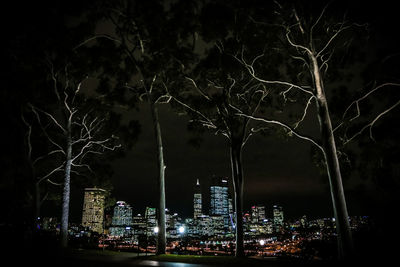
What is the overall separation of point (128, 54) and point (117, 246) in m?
11.6

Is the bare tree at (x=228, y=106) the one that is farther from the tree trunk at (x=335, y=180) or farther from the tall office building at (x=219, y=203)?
the tall office building at (x=219, y=203)

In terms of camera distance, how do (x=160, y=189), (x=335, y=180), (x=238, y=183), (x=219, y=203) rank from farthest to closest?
(x=219, y=203)
(x=238, y=183)
(x=160, y=189)
(x=335, y=180)

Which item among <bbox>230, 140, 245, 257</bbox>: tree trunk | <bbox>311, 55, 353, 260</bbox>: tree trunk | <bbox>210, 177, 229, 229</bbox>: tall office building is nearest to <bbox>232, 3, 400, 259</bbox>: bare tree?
<bbox>311, 55, 353, 260</bbox>: tree trunk

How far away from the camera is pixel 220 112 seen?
Result: 16078 millimetres

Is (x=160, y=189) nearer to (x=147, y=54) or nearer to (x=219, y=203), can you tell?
(x=147, y=54)

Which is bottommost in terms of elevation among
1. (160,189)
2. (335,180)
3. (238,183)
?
(335,180)

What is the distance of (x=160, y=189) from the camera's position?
47.6 ft

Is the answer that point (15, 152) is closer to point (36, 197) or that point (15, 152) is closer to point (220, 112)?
point (36, 197)

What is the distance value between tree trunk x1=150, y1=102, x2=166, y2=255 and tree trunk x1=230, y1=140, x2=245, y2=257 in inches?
140

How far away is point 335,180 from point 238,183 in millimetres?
6157

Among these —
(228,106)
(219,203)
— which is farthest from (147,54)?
(219,203)

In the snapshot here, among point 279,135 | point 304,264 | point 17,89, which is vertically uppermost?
point 17,89

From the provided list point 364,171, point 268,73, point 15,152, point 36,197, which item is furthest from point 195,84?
point 15,152

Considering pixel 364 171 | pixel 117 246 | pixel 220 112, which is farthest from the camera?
pixel 117 246
